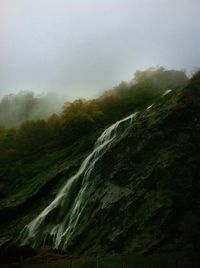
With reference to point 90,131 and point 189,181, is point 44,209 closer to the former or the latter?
point 189,181

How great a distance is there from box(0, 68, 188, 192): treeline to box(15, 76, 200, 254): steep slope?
74.2 feet

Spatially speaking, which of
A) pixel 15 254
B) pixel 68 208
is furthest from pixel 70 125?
pixel 15 254

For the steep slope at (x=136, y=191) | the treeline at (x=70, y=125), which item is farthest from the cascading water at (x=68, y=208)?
the treeline at (x=70, y=125)

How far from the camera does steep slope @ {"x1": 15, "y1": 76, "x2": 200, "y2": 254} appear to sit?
115 ft

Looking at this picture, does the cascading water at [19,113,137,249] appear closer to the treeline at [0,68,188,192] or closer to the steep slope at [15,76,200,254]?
the steep slope at [15,76,200,254]

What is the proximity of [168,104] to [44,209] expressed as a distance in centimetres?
1386

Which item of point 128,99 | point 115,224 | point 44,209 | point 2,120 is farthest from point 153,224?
point 2,120

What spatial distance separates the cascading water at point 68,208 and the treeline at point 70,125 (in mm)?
20430

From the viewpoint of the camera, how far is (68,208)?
4122 centimetres

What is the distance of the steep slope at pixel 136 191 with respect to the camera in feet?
115

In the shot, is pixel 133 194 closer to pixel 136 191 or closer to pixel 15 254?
pixel 136 191

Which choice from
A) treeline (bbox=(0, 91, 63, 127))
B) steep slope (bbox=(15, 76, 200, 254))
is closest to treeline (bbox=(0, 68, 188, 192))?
treeline (bbox=(0, 91, 63, 127))

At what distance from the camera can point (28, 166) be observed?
6669 centimetres

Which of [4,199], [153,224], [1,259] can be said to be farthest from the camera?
[4,199]
